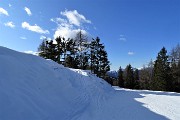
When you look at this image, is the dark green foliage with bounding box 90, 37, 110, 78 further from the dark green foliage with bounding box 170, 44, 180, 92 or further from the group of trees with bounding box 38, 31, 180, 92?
the dark green foliage with bounding box 170, 44, 180, 92

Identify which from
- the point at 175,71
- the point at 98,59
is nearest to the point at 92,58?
the point at 98,59

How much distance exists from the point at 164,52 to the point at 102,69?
1554 cm

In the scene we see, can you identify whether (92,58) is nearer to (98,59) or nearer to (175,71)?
(98,59)

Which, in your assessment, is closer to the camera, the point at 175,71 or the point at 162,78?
the point at 162,78

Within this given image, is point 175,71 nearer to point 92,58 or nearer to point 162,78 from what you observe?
point 162,78

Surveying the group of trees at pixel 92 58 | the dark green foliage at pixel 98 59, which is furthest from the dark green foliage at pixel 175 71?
the dark green foliage at pixel 98 59

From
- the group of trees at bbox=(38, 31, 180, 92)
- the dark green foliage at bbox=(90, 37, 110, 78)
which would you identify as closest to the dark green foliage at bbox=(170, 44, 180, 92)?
the group of trees at bbox=(38, 31, 180, 92)

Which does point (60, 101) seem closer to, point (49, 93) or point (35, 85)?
point (49, 93)

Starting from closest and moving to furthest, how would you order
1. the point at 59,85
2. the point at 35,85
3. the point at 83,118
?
1. the point at 83,118
2. the point at 35,85
3. the point at 59,85

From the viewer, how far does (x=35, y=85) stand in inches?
439

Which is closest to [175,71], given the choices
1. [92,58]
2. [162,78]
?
[162,78]

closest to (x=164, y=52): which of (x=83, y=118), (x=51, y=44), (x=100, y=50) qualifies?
(x=100, y=50)

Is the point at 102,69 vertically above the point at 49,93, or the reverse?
the point at 102,69

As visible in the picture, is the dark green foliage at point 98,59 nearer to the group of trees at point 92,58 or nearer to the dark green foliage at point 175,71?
the group of trees at point 92,58
